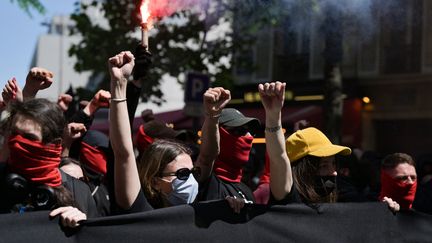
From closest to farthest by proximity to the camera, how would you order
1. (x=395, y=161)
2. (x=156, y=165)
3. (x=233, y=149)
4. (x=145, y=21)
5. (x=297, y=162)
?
(x=145, y=21) → (x=156, y=165) → (x=297, y=162) → (x=233, y=149) → (x=395, y=161)

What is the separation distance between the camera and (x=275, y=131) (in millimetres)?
3203

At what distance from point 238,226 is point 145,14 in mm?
1065

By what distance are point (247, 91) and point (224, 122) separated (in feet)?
56.5

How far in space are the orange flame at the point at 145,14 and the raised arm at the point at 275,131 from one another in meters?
0.59

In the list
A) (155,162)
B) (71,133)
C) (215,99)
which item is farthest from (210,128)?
(71,133)

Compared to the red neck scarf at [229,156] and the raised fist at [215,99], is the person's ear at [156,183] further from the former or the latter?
the red neck scarf at [229,156]

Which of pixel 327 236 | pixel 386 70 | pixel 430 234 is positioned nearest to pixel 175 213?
pixel 327 236

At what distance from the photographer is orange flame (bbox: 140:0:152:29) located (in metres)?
3.33

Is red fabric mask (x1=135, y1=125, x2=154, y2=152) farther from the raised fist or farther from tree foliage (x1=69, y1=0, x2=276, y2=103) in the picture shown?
tree foliage (x1=69, y1=0, x2=276, y2=103)

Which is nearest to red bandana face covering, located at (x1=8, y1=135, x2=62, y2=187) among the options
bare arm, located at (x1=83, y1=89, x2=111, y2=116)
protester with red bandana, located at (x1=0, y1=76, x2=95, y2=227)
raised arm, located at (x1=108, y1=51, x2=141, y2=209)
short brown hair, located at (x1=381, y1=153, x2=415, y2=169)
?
protester with red bandana, located at (x1=0, y1=76, x2=95, y2=227)

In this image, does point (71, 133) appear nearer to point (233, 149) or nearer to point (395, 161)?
point (233, 149)

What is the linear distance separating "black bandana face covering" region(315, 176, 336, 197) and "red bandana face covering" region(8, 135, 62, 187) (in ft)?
4.37

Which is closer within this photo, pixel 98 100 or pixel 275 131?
pixel 275 131

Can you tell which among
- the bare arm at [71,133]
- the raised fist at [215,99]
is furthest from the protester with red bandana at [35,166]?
the bare arm at [71,133]
